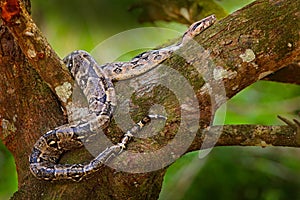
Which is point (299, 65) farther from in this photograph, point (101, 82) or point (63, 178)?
point (63, 178)

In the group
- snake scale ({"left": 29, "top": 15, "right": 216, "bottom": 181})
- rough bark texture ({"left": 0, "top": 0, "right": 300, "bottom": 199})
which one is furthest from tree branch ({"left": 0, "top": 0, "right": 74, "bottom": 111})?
snake scale ({"left": 29, "top": 15, "right": 216, "bottom": 181})

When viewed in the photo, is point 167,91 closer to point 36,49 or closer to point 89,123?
point 89,123

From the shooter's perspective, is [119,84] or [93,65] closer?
[119,84]

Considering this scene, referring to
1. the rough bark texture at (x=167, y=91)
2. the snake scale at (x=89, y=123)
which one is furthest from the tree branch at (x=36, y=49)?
the snake scale at (x=89, y=123)

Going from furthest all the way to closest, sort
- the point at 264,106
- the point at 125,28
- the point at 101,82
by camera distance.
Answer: the point at 264,106 < the point at 125,28 < the point at 101,82

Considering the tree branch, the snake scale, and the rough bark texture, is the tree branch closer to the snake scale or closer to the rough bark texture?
the rough bark texture

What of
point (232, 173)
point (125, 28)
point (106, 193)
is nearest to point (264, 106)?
point (232, 173)

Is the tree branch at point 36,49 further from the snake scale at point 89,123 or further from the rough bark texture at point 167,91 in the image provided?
the snake scale at point 89,123

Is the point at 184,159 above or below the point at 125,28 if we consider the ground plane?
below
